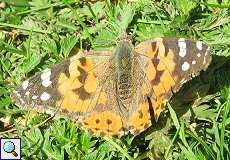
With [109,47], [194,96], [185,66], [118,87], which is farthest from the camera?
[109,47]

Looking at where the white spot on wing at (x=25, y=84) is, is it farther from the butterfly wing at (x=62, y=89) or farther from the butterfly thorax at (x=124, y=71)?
the butterfly thorax at (x=124, y=71)

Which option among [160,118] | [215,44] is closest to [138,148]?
[160,118]

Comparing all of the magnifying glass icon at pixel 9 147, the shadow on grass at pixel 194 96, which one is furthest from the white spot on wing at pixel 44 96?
the shadow on grass at pixel 194 96

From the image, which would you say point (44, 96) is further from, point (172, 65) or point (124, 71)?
point (172, 65)

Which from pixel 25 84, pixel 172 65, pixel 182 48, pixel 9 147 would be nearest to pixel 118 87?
pixel 172 65

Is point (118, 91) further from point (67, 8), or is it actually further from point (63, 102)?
point (67, 8)

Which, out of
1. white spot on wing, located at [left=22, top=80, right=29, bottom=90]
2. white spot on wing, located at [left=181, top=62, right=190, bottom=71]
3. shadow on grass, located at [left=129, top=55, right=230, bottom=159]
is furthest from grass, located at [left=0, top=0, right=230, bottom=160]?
white spot on wing, located at [left=22, top=80, right=29, bottom=90]
